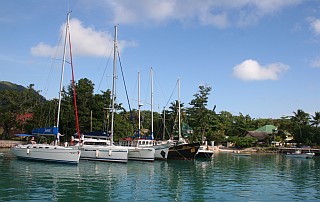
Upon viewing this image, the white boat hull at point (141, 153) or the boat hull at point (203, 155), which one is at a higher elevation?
the white boat hull at point (141, 153)

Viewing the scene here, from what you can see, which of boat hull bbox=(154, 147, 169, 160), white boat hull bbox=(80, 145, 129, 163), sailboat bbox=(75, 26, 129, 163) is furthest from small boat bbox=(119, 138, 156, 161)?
white boat hull bbox=(80, 145, 129, 163)

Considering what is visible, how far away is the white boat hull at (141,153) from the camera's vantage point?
44844 millimetres

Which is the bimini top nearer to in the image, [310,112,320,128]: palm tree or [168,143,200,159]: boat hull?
[168,143,200,159]: boat hull

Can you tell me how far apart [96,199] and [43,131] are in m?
24.3

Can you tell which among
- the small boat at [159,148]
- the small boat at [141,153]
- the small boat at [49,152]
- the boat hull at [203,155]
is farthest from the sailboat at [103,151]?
the boat hull at [203,155]

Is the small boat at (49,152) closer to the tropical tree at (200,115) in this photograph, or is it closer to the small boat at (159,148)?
the small boat at (159,148)

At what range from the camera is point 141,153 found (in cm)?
4512

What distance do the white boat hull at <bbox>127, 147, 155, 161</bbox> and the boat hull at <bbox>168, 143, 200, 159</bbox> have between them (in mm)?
4958

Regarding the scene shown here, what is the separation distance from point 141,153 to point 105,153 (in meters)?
6.29

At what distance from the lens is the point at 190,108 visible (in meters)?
94.1

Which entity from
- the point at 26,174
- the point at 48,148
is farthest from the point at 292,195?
the point at 48,148

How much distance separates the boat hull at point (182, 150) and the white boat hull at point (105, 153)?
428 inches

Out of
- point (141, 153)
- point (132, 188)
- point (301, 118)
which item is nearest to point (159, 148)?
point (141, 153)

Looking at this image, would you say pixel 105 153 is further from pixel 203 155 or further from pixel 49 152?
pixel 203 155
